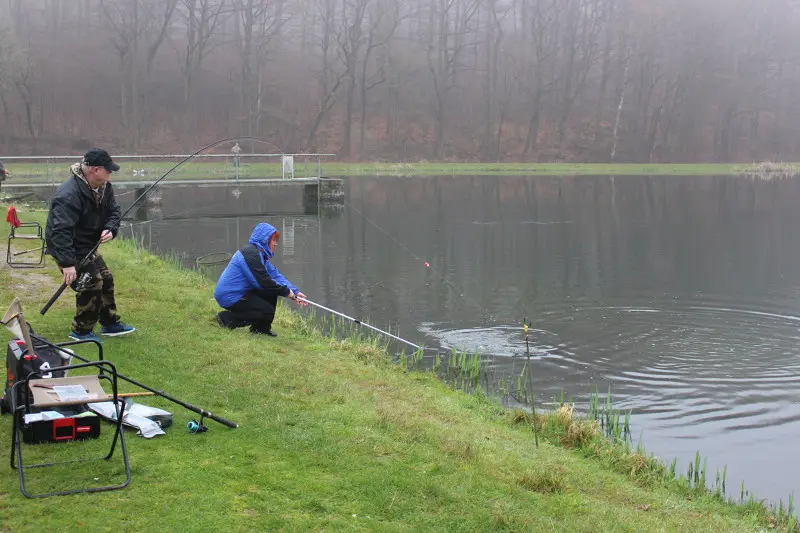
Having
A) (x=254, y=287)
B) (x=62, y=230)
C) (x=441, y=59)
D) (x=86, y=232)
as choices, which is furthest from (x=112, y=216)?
(x=441, y=59)

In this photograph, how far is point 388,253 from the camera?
1930 cm

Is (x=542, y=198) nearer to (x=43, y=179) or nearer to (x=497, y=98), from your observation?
(x=43, y=179)

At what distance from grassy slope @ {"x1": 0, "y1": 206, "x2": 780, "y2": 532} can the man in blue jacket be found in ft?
1.30

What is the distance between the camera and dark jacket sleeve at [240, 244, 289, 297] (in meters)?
8.64

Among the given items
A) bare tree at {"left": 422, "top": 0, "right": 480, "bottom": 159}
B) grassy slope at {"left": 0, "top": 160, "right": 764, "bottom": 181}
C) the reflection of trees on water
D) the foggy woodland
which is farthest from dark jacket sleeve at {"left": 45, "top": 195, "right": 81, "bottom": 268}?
bare tree at {"left": 422, "top": 0, "right": 480, "bottom": 159}

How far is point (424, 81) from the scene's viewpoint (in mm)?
65562

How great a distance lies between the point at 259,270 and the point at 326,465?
3850 millimetres

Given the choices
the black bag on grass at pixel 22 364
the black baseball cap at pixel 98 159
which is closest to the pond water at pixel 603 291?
the black baseball cap at pixel 98 159

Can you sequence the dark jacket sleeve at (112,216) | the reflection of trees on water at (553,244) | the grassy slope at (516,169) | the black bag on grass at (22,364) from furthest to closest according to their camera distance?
the grassy slope at (516,169)
the reflection of trees on water at (553,244)
the dark jacket sleeve at (112,216)
the black bag on grass at (22,364)

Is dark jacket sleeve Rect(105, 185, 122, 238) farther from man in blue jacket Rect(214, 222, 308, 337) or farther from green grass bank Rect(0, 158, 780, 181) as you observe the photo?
green grass bank Rect(0, 158, 780, 181)

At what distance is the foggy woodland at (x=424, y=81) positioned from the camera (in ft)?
181

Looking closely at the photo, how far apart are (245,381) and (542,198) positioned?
91.9 feet

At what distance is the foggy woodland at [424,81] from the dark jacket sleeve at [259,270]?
4532 centimetres

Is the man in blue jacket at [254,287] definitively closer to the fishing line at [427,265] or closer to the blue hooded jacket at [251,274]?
the blue hooded jacket at [251,274]
